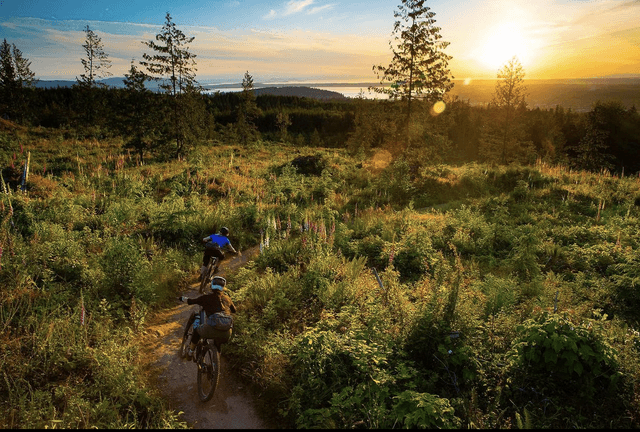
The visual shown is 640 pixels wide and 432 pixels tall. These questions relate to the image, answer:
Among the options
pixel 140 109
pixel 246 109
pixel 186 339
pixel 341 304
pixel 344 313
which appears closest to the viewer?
pixel 186 339

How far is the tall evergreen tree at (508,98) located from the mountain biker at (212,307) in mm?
33774

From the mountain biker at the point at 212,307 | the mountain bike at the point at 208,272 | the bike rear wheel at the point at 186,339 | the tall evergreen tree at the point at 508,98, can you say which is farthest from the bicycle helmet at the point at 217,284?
the tall evergreen tree at the point at 508,98

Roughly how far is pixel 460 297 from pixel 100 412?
21.2 ft

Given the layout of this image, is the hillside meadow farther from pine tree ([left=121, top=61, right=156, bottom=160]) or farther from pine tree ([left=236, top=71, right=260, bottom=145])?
pine tree ([left=236, top=71, right=260, bottom=145])

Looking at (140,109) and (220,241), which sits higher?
(140,109)

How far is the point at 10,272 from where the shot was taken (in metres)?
7.27

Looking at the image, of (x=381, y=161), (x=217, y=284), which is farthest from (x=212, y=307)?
(x=381, y=161)

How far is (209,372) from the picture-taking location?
208 inches

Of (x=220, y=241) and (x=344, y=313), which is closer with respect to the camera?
(x=344, y=313)

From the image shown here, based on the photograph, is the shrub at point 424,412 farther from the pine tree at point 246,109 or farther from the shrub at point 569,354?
the pine tree at point 246,109

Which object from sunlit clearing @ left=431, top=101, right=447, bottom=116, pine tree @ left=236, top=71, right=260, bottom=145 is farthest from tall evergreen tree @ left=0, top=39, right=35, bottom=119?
sunlit clearing @ left=431, top=101, right=447, bottom=116

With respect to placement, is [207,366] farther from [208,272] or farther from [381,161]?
[381,161]

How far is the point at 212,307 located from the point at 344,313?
2.48m

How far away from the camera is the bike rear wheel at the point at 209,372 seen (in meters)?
5.07
